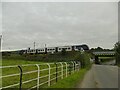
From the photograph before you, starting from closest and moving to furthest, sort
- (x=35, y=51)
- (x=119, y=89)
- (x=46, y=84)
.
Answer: (x=119, y=89) < (x=46, y=84) < (x=35, y=51)

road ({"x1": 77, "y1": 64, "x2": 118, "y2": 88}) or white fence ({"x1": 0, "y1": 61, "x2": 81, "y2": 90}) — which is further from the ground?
white fence ({"x1": 0, "y1": 61, "x2": 81, "y2": 90})

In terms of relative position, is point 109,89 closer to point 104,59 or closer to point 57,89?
point 57,89

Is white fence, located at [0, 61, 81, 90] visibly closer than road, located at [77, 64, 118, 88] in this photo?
Yes

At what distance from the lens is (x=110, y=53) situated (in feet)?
403

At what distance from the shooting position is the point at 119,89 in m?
13.9

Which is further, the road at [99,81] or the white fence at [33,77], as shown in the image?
the road at [99,81]

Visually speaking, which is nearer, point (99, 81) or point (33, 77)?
point (33, 77)

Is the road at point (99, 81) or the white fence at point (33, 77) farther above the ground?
the white fence at point (33, 77)

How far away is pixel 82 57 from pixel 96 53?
81.7 meters

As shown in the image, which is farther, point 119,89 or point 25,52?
point 25,52

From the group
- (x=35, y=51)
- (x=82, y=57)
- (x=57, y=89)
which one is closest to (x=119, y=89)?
(x=57, y=89)

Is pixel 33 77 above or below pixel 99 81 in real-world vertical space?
above

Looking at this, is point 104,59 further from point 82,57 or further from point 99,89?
point 99,89

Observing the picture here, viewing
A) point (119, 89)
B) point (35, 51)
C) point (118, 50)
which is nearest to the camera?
point (119, 89)
